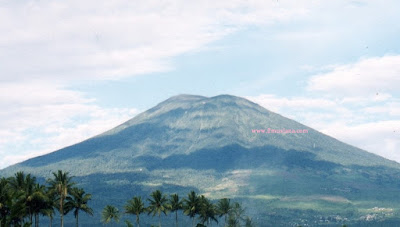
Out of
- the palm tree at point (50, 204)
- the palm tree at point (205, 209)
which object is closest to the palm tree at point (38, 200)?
the palm tree at point (50, 204)

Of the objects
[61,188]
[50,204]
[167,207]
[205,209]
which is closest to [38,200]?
[50,204]

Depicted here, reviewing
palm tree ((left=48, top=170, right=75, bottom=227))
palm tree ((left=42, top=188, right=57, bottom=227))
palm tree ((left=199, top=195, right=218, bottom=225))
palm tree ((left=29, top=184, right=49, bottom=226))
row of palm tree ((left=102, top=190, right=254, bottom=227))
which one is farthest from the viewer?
palm tree ((left=199, top=195, right=218, bottom=225))

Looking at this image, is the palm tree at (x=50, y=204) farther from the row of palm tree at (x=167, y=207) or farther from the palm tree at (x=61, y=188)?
the row of palm tree at (x=167, y=207)

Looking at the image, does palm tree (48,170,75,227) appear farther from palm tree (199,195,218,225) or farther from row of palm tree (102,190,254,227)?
palm tree (199,195,218,225)

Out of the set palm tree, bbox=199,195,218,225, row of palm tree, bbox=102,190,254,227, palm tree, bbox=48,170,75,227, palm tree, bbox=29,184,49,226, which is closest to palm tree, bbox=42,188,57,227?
palm tree, bbox=29,184,49,226

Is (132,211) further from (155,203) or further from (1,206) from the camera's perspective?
(1,206)

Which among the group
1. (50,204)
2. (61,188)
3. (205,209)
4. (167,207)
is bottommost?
(205,209)

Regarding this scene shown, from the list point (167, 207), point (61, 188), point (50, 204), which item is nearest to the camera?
point (50, 204)

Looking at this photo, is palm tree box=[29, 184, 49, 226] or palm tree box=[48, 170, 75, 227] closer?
palm tree box=[29, 184, 49, 226]

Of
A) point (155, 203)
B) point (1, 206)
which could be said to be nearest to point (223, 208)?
point (155, 203)

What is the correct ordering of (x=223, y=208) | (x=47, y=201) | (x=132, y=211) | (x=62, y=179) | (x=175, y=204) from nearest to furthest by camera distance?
(x=47, y=201) → (x=62, y=179) → (x=132, y=211) → (x=175, y=204) → (x=223, y=208)

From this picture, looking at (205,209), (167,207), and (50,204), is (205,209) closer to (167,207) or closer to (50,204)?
(167,207)
